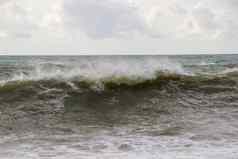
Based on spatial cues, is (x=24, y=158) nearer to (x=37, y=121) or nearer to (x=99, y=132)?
(x=99, y=132)

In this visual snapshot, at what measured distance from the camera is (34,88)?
34.9 ft

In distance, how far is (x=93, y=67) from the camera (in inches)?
479

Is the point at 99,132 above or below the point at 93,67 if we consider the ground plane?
below

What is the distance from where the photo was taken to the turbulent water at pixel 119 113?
560 centimetres

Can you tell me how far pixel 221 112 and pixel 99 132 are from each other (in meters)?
3.24

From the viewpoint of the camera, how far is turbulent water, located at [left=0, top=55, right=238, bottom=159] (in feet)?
18.4

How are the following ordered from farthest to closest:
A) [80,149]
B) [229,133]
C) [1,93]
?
[1,93]
[229,133]
[80,149]

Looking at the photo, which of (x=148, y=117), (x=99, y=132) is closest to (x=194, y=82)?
(x=148, y=117)

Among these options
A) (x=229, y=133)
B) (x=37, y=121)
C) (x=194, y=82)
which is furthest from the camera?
(x=194, y=82)

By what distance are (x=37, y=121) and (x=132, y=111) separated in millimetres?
2400

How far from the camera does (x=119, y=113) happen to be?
8.93 meters

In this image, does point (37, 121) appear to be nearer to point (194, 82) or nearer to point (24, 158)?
point (24, 158)

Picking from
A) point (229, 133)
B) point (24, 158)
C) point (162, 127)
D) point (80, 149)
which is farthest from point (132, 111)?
point (24, 158)

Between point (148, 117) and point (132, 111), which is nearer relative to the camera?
point (148, 117)
